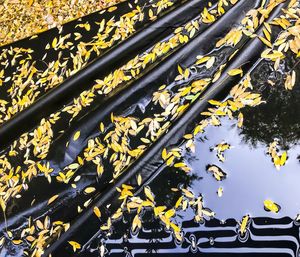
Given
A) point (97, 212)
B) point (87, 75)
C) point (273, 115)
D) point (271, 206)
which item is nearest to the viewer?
point (271, 206)

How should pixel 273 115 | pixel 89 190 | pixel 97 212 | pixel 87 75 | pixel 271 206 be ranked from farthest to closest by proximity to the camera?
1. pixel 87 75
2. pixel 89 190
3. pixel 97 212
4. pixel 273 115
5. pixel 271 206

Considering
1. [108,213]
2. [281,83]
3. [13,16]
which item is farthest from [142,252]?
[13,16]

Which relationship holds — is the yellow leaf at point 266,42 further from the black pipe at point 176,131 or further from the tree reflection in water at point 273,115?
the tree reflection in water at point 273,115

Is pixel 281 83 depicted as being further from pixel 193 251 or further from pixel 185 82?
pixel 193 251

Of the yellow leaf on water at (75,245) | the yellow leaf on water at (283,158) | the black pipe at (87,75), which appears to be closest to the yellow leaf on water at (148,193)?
the yellow leaf on water at (75,245)

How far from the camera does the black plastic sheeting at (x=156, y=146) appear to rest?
7.00 feet

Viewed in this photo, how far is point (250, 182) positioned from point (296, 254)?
396mm

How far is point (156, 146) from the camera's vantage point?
7.80 feet

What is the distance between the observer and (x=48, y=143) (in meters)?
2.83

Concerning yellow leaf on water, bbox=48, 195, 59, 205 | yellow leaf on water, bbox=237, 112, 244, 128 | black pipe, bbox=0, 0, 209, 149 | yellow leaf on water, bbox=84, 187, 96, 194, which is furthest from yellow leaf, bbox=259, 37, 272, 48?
yellow leaf on water, bbox=48, 195, 59, 205

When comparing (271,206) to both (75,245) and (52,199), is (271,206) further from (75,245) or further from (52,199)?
(52,199)

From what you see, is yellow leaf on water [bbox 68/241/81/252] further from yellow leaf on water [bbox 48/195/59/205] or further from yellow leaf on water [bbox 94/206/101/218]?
yellow leaf on water [bbox 48/195/59/205]

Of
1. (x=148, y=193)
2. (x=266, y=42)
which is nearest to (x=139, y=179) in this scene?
(x=148, y=193)

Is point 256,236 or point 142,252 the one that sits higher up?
point 256,236
